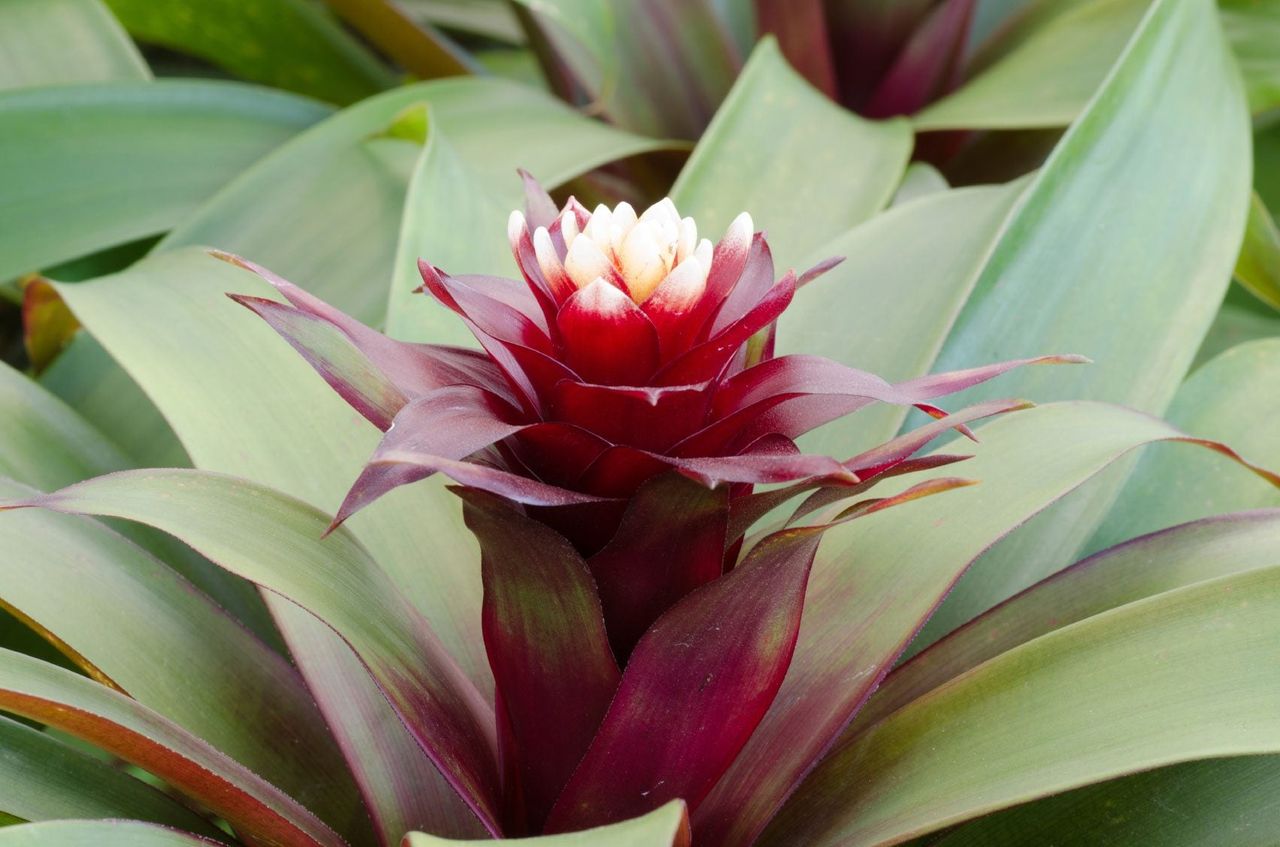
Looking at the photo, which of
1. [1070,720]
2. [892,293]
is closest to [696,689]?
[1070,720]

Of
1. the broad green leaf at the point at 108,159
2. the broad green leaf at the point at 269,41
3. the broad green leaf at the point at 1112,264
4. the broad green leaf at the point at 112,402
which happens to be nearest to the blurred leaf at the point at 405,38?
the broad green leaf at the point at 269,41

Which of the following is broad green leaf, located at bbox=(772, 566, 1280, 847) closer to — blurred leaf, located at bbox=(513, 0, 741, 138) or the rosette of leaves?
the rosette of leaves

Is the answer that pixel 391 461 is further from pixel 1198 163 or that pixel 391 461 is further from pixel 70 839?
Answer: pixel 1198 163

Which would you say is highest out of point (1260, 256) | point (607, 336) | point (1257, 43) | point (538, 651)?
point (607, 336)

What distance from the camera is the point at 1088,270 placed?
80cm

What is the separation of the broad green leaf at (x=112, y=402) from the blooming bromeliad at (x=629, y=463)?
423 millimetres

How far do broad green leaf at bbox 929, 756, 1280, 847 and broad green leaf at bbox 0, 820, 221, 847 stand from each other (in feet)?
1.18

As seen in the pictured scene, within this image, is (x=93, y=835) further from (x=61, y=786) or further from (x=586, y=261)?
(x=586, y=261)

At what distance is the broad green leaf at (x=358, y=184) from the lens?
1.00 metres

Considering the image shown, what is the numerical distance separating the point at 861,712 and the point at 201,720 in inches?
13.3

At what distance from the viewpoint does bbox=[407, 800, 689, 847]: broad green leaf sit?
0.39 m

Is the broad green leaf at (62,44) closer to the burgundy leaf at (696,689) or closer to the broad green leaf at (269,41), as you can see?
the broad green leaf at (269,41)

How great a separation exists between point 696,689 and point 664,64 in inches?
39.2

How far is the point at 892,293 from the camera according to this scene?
Answer: 0.80 m
